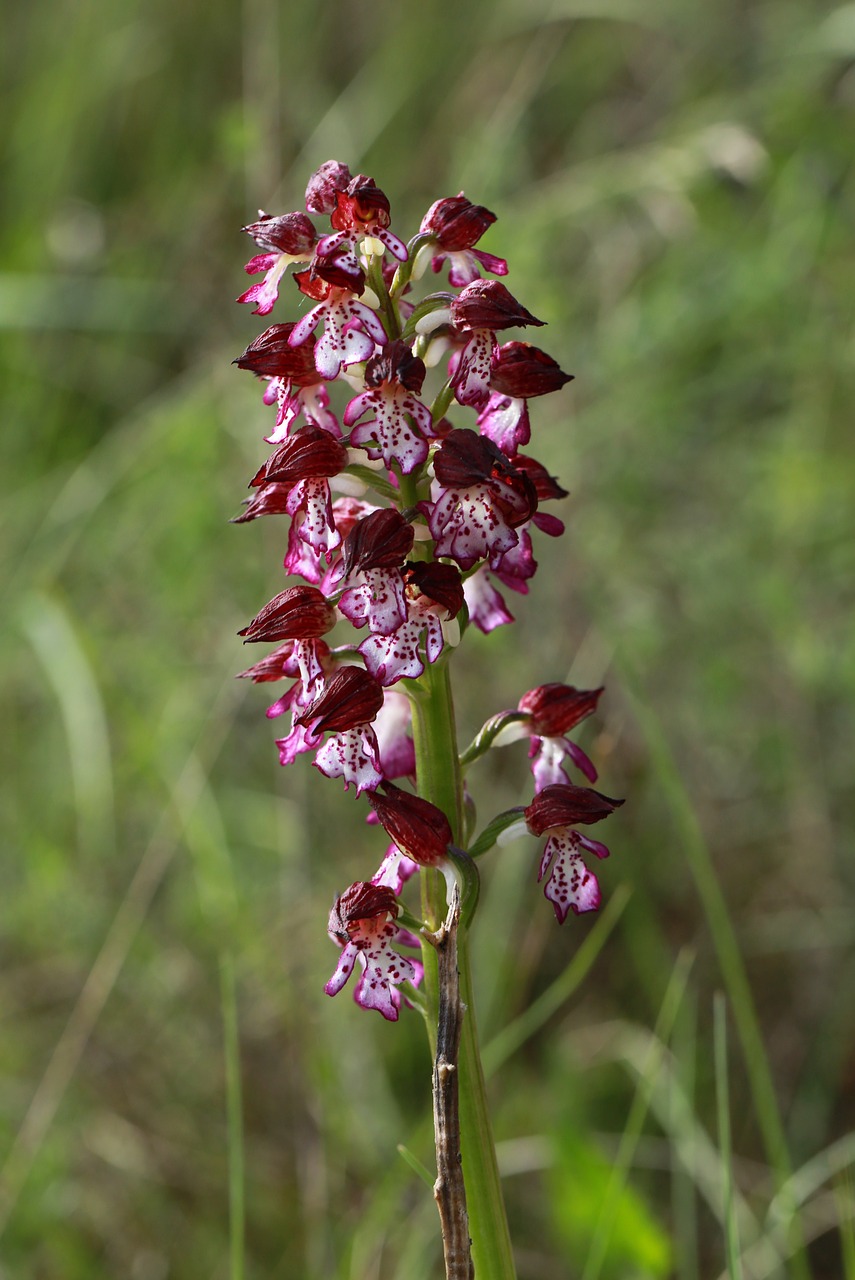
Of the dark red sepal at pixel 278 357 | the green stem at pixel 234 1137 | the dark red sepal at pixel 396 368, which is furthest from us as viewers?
the green stem at pixel 234 1137

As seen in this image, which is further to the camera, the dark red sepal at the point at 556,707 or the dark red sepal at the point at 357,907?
the dark red sepal at the point at 556,707

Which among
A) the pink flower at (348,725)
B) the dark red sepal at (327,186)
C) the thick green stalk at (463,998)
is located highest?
the dark red sepal at (327,186)

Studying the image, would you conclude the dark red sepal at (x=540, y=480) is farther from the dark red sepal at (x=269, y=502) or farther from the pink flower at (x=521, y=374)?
the dark red sepal at (x=269, y=502)

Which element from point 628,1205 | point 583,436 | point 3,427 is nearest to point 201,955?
point 628,1205

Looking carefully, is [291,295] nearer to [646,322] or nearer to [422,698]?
[646,322]

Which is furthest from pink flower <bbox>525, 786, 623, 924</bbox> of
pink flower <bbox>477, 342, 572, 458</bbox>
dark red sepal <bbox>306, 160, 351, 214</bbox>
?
dark red sepal <bbox>306, 160, 351, 214</bbox>

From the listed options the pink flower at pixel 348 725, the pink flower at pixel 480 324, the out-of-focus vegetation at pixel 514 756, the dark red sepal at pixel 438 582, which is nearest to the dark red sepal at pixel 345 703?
the pink flower at pixel 348 725

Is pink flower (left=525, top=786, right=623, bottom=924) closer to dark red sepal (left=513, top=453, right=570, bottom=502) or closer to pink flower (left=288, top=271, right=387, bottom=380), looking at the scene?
dark red sepal (left=513, top=453, right=570, bottom=502)
